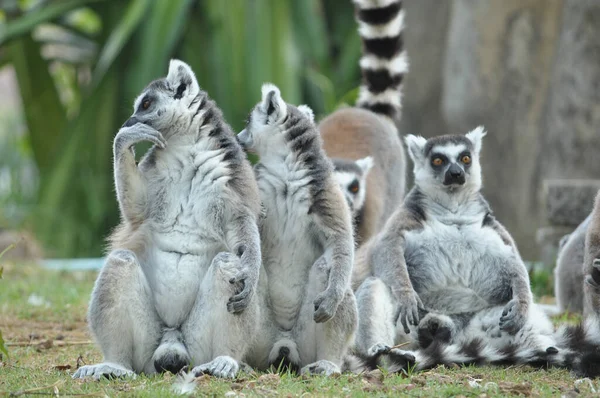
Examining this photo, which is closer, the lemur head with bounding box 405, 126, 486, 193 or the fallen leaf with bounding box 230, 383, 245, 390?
the fallen leaf with bounding box 230, 383, 245, 390

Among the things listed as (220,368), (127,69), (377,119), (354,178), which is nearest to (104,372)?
(220,368)

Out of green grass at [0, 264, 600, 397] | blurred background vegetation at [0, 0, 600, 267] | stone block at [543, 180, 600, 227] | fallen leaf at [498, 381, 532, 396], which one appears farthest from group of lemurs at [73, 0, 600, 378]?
blurred background vegetation at [0, 0, 600, 267]

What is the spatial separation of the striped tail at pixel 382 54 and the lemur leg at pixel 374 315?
409 cm

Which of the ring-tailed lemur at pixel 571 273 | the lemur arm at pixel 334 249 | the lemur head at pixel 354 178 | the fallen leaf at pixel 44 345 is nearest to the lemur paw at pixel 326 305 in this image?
the lemur arm at pixel 334 249

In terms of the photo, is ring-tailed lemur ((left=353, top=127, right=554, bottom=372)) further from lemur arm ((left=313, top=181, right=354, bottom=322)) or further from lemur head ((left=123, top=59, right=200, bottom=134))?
lemur head ((left=123, top=59, right=200, bottom=134))

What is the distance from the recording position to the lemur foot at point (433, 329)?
5.46 meters

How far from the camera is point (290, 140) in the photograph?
195 inches

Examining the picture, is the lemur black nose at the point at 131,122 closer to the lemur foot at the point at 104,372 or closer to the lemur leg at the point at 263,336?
the lemur leg at the point at 263,336

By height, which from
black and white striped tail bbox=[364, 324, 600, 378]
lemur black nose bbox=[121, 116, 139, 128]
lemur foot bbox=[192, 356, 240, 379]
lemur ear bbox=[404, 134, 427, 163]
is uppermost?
lemur black nose bbox=[121, 116, 139, 128]

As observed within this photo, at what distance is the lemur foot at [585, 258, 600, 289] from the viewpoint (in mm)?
5287

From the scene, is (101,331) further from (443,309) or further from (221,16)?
(221,16)

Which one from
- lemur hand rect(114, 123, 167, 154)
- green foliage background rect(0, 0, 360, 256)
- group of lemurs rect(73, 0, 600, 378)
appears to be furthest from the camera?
green foliage background rect(0, 0, 360, 256)

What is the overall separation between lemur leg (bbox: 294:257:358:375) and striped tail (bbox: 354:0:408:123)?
4670 mm

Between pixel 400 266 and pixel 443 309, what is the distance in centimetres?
40
